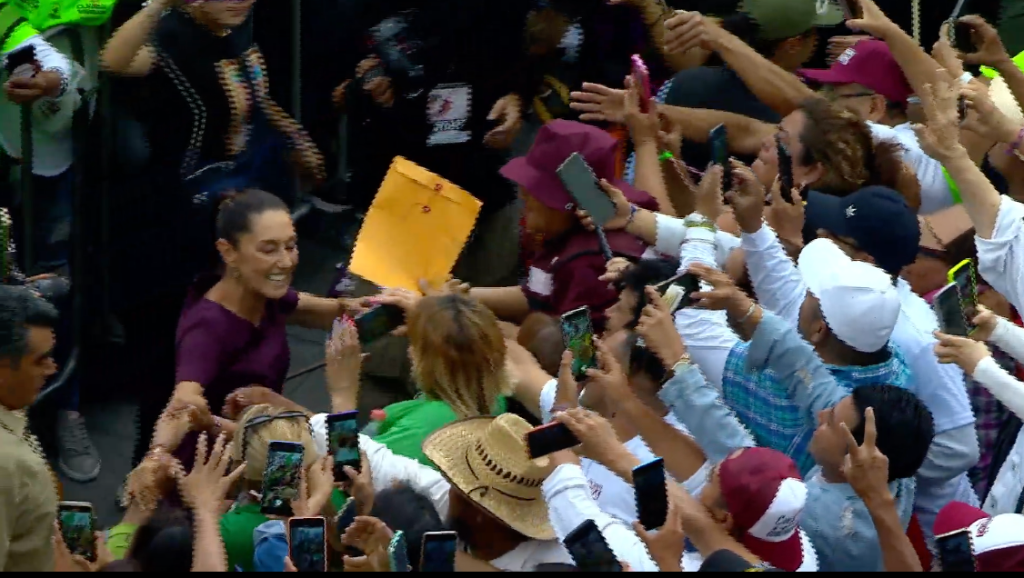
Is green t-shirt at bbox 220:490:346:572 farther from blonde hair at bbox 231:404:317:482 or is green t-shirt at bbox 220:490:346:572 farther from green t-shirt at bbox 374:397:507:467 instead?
green t-shirt at bbox 374:397:507:467

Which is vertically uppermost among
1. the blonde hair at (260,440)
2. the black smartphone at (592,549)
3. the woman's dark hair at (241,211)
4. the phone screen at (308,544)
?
the black smartphone at (592,549)

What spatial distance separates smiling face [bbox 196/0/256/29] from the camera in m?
5.00

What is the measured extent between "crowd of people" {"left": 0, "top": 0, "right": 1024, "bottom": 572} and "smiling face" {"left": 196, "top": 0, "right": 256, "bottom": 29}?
0.07ft

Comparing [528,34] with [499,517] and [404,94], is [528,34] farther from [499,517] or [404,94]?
[499,517]

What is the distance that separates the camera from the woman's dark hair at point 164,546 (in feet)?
10.5

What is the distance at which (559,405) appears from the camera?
12.4 ft

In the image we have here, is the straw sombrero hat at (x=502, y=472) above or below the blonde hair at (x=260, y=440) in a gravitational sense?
above

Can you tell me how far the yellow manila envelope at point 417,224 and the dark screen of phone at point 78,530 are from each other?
64.4 inches

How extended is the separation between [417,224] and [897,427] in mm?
1983

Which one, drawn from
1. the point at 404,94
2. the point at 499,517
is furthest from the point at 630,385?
the point at 404,94

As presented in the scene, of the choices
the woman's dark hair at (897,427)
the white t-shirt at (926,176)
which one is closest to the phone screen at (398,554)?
the woman's dark hair at (897,427)

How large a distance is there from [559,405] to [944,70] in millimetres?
1860

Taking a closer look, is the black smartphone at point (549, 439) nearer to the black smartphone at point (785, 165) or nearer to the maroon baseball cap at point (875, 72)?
the black smartphone at point (785, 165)

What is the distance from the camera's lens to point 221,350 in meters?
4.27
